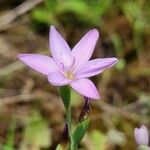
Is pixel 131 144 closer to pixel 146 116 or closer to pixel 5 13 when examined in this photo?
pixel 146 116

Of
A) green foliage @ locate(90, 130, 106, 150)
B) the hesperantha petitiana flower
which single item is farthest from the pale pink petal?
green foliage @ locate(90, 130, 106, 150)

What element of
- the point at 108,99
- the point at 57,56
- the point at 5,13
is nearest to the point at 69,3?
the point at 5,13

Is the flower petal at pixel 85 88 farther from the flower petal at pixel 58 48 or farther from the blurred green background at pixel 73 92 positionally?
the blurred green background at pixel 73 92

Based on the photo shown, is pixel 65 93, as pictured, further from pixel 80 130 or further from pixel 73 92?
pixel 73 92

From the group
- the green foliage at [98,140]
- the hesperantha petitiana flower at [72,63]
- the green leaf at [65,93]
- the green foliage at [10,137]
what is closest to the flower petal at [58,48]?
the hesperantha petitiana flower at [72,63]

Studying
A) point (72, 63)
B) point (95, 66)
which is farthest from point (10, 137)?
point (95, 66)

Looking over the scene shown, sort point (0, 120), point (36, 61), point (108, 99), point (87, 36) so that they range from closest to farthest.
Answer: point (36, 61) → point (87, 36) → point (0, 120) → point (108, 99)
